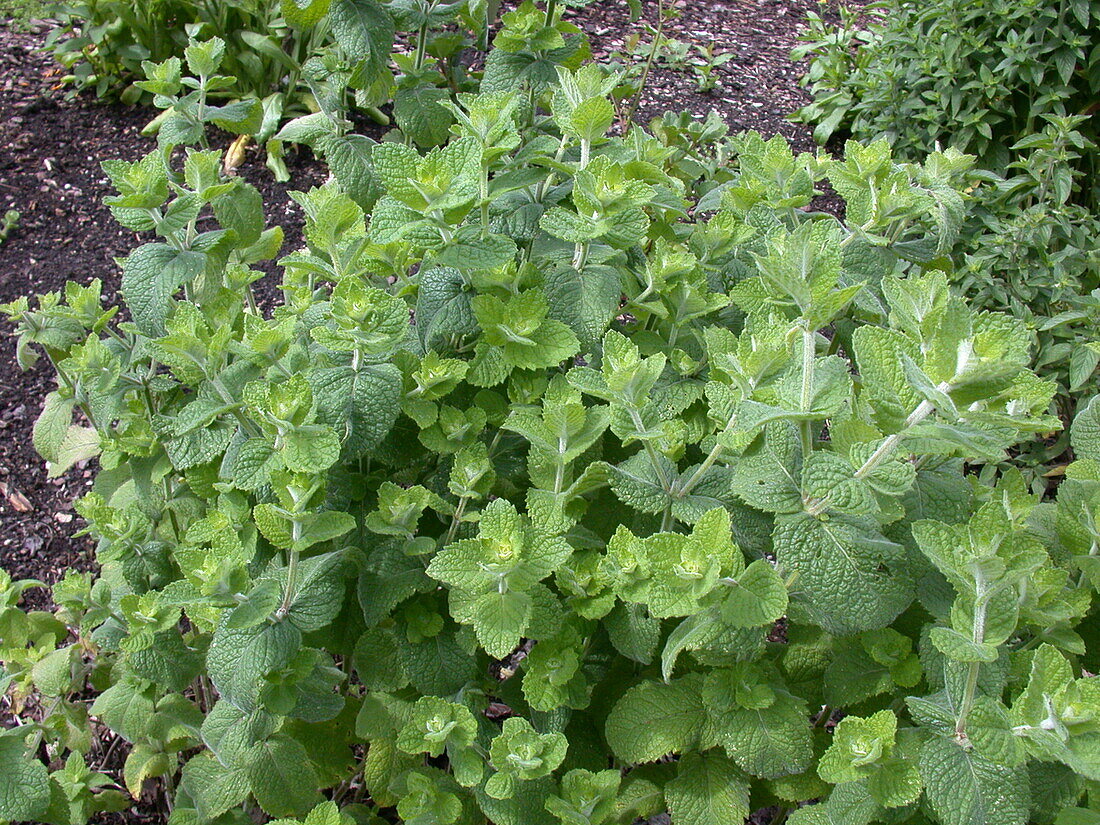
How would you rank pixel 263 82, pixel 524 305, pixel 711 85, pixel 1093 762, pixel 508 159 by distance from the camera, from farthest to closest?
1. pixel 711 85
2. pixel 263 82
3. pixel 508 159
4. pixel 524 305
5. pixel 1093 762

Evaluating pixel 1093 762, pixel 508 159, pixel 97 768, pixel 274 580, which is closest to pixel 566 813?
pixel 274 580

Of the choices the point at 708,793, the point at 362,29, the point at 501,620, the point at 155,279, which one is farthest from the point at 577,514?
the point at 362,29

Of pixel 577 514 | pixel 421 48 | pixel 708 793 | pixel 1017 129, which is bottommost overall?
pixel 708 793

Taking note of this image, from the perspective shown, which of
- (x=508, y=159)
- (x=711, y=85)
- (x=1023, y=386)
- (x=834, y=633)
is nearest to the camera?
(x=1023, y=386)

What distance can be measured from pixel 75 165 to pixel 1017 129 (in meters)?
4.07

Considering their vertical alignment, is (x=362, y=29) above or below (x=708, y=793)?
above

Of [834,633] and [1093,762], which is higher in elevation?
[1093,762]

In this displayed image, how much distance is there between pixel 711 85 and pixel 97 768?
4028 mm

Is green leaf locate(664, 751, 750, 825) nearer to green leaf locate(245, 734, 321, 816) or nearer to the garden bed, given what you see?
green leaf locate(245, 734, 321, 816)

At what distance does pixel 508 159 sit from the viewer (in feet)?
5.32

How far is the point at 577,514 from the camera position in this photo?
147 centimetres

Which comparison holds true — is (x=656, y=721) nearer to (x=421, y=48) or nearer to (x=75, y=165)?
(x=421, y=48)

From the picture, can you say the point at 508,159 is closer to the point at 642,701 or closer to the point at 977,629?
the point at 642,701

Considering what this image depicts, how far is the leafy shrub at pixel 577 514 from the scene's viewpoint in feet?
3.82
